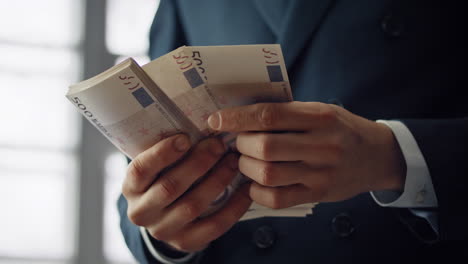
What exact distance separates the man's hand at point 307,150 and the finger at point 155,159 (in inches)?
2.7

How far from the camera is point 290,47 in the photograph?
0.89 meters

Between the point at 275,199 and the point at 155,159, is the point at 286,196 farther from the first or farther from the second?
the point at 155,159

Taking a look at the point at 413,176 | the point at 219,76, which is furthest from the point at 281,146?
the point at 413,176

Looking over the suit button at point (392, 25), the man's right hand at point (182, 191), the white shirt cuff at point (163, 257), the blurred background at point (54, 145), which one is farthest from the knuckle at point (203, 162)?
the blurred background at point (54, 145)

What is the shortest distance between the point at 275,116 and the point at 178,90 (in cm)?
14

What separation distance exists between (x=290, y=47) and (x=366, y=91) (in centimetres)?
15

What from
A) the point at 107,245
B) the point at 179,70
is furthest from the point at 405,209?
the point at 107,245

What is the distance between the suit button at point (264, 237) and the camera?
0.88m

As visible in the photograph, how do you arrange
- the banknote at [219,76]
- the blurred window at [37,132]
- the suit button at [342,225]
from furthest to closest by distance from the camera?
the blurred window at [37,132] < the suit button at [342,225] < the banknote at [219,76]

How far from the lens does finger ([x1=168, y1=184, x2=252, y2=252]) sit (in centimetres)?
81

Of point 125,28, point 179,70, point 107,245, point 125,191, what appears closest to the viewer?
point 179,70

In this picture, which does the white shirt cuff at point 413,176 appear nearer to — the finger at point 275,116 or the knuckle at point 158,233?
the finger at point 275,116

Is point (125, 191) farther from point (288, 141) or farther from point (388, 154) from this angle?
point (388, 154)

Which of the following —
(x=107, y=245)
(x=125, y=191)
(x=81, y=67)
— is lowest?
(x=107, y=245)
